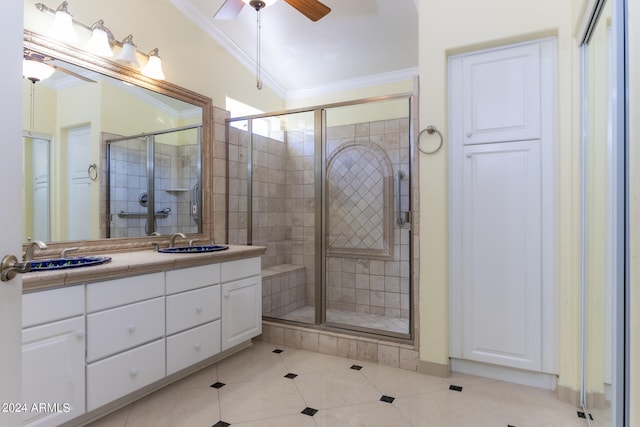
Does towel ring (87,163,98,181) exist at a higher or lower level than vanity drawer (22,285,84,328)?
higher

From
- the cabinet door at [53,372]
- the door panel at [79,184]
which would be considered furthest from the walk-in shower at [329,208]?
the cabinet door at [53,372]

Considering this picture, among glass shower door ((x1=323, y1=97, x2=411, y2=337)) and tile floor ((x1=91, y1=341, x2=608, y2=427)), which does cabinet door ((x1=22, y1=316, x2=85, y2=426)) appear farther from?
glass shower door ((x1=323, y1=97, x2=411, y2=337))

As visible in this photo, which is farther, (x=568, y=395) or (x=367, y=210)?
(x=367, y=210)

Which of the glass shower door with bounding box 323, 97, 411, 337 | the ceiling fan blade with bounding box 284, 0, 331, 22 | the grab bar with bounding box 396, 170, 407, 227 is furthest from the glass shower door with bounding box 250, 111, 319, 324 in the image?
the ceiling fan blade with bounding box 284, 0, 331, 22

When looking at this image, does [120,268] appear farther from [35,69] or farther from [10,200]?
[35,69]

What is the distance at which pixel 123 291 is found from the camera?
73.9 inches

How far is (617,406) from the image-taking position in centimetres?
119

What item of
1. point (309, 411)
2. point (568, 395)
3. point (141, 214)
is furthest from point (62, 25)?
point (568, 395)

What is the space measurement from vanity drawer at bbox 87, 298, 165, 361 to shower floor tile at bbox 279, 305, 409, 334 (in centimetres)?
131

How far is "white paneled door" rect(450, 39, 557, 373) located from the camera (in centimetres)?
214

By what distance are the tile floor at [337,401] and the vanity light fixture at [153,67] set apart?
219 cm

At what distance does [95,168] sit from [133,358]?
1257 millimetres

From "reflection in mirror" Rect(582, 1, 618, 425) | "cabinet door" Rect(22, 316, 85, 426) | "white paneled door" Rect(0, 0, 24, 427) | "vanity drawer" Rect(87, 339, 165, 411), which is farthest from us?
"vanity drawer" Rect(87, 339, 165, 411)

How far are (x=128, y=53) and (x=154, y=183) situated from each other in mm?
927
